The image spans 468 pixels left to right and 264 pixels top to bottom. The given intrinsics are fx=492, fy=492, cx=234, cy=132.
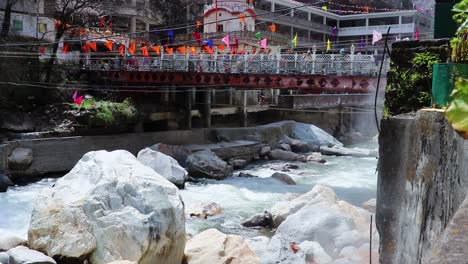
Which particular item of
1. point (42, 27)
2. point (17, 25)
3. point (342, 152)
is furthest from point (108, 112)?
point (342, 152)

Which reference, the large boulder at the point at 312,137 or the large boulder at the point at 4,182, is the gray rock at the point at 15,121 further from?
the large boulder at the point at 312,137

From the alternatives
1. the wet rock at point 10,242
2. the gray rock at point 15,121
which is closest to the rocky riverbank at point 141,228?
the wet rock at point 10,242

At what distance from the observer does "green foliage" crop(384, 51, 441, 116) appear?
5.09 meters

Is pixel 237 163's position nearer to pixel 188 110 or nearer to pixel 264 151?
pixel 264 151

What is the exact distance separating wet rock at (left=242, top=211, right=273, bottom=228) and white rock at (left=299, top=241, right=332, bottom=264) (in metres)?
4.04

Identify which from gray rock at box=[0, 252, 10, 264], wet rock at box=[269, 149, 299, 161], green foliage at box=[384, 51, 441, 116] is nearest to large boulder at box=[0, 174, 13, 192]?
gray rock at box=[0, 252, 10, 264]

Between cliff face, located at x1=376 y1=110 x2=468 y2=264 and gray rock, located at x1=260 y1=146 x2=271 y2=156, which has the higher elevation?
cliff face, located at x1=376 y1=110 x2=468 y2=264

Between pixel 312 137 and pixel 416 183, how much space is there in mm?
30010

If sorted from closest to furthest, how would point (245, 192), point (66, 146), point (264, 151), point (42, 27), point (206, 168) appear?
point (245, 192)
point (206, 168)
point (66, 146)
point (264, 151)
point (42, 27)

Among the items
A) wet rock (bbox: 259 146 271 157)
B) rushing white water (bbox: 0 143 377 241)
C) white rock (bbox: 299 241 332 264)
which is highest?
white rock (bbox: 299 241 332 264)

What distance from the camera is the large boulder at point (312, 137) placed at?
1311 inches

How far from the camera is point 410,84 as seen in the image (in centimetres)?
520

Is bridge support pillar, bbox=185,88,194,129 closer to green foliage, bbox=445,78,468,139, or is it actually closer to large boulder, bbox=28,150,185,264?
large boulder, bbox=28,150,185,264

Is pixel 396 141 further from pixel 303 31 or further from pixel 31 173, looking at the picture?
pixel 303 31
